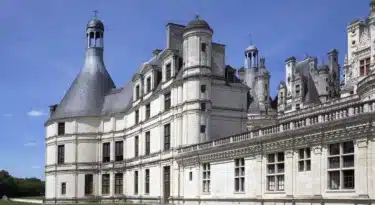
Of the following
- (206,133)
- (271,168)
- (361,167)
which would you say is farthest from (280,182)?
(206,133)

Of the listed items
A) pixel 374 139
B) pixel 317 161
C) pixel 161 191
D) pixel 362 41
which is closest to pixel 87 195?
pixel 161 191

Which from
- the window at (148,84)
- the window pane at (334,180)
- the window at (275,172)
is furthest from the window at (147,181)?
the window pane at (334,180)

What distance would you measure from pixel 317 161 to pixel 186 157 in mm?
14582

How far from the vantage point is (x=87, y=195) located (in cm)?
5294

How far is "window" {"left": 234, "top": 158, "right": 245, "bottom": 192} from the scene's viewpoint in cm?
2938

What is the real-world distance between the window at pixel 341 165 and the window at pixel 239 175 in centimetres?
762

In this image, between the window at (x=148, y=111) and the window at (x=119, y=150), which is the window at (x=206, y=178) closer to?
the window at (x=148, y=111)

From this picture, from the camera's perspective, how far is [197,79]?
1460 inches

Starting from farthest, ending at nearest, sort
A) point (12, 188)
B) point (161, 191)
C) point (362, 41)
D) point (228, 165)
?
1. point (12, 188)
2. point (362, 41)
3. point (161, 191)
4. point (228, 165)

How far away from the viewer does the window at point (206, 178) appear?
109 ft

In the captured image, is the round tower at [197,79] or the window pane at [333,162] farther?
the round tower at [197,79]

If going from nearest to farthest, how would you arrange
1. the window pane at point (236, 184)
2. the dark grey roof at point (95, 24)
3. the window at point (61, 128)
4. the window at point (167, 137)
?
the window pane at point (236, 184)
the window at point (167, 137)
the window at point (61, 128)
the dark grey roof at point (95, 24)

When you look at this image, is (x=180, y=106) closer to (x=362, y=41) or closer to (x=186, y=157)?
(x=186, y=157)

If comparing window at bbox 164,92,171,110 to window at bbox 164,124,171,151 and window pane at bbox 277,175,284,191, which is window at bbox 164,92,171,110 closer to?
window at bbox 164,124,171,151
